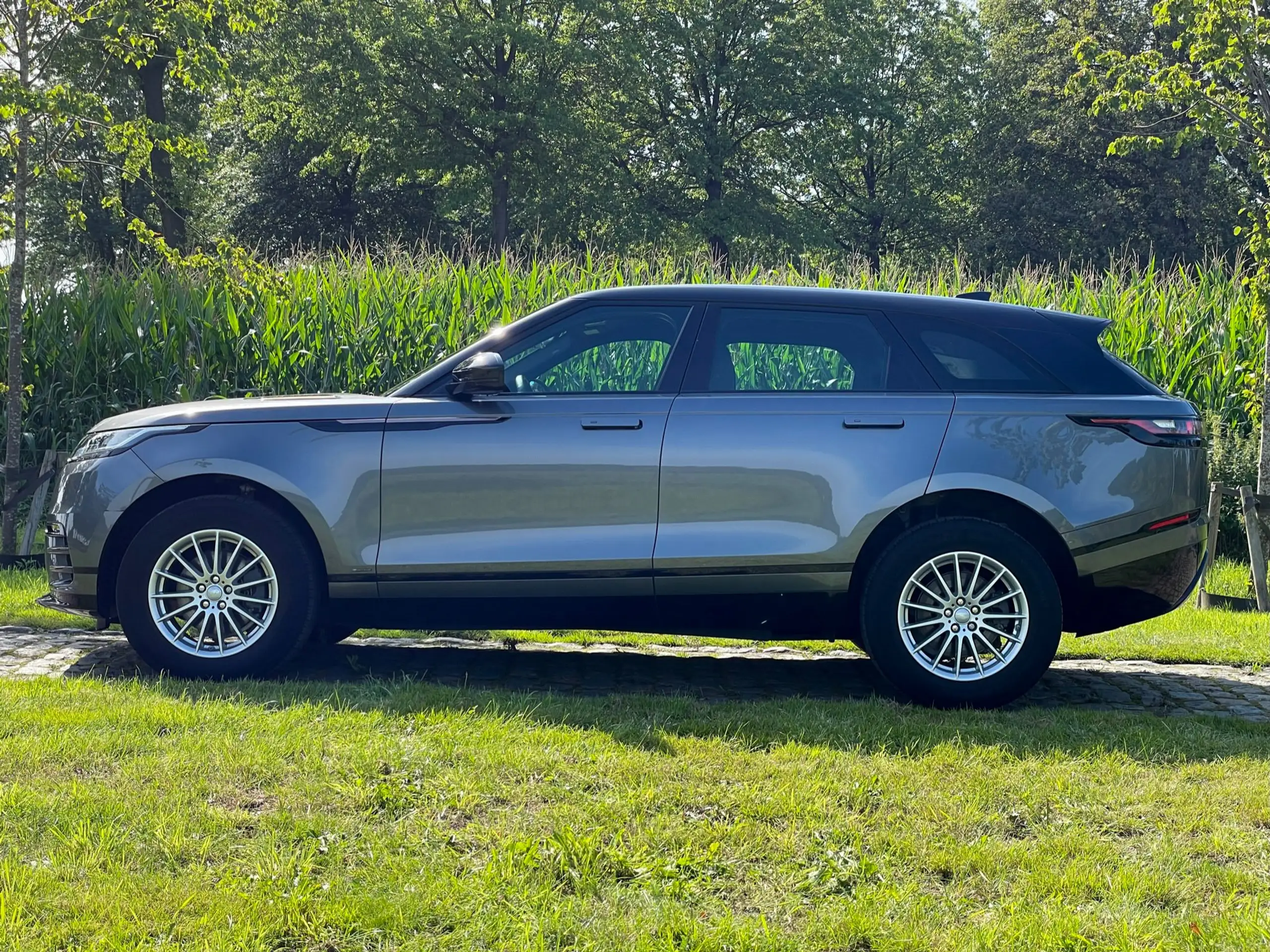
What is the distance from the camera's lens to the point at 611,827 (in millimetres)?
3678

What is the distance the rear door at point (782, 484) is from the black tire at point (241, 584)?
1.61 metres

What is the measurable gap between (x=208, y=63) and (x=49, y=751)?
7883 mm

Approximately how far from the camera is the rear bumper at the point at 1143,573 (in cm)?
549

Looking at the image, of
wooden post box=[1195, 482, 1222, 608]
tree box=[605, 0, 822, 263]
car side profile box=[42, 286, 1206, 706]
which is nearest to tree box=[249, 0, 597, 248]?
tree box=[605, 0, 822, 263]

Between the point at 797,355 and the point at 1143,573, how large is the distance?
1800mm

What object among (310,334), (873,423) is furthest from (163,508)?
(310,334)

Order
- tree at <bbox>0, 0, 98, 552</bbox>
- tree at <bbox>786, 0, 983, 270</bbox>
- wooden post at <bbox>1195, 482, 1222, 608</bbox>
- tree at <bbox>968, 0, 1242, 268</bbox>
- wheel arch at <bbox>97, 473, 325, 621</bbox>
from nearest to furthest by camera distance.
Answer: wheel arch at <bbox>97, 473, 325, 621</bbox> < wooden post at <bbox>1195, 482, 1222, 608</bbox> < tree at <bbox>0, 0, 98, 552</bbox> < tree at <bbox>968, 0, 1242, 268</bbox> < tree at <bbox>786, 0, 983, 270</bbox>

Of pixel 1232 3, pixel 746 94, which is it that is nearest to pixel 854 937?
pixel 1232 3

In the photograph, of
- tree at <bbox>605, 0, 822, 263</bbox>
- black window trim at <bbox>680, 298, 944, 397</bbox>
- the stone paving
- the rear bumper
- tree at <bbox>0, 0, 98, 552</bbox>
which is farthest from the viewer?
tree at <bbox>605, 0, 822, 263</bbox>

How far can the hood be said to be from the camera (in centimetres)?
568

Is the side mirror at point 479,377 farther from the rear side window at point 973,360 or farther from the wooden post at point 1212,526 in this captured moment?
the wooden post at point 1212,526

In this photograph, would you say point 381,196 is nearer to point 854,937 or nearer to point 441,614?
point 441,614

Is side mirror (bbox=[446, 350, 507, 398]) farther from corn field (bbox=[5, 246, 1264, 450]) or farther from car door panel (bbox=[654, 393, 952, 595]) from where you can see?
corn field (bbox=[5, 246, 1264, 450])

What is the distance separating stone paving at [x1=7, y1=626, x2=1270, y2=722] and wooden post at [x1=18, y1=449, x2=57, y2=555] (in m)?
2.96
